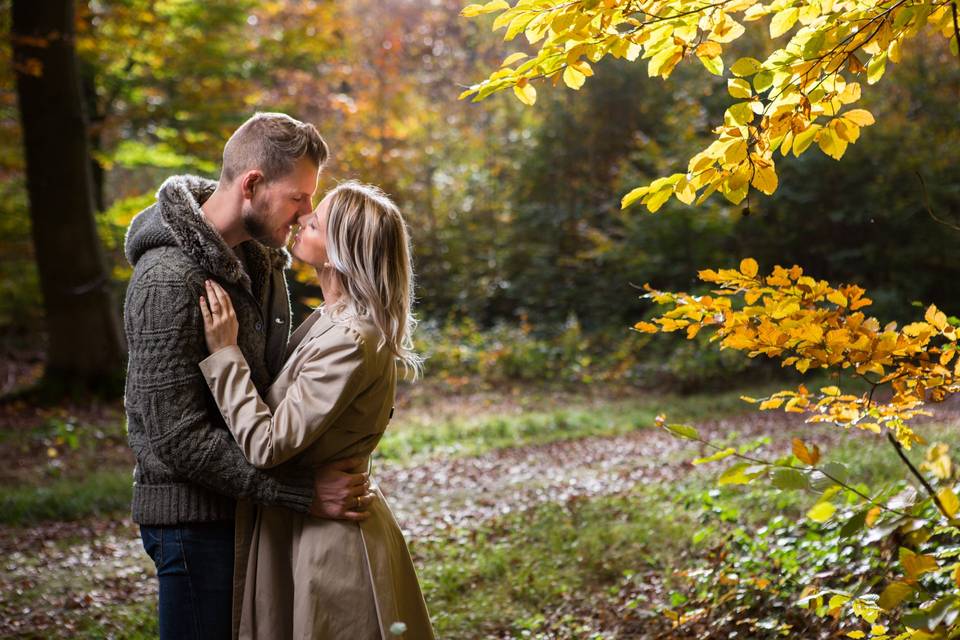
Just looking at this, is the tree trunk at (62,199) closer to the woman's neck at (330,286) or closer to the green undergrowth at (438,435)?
the green undergrowth at (438,435)

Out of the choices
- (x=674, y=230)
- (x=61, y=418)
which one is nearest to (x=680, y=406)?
(x=674, y=230)

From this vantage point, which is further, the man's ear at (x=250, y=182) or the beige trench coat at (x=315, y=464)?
the man's ear at (x=250, y=182)

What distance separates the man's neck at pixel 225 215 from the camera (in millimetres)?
2514

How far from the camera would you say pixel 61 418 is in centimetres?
930

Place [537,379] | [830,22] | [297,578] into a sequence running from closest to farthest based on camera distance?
[830,22] → [297,578] → [537,379]

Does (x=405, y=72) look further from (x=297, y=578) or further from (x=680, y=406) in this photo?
(x=297, y=578)

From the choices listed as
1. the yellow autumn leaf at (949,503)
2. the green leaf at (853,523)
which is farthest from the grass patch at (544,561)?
the yellow autumn leaf at (949,503)

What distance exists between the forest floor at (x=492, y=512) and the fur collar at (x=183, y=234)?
239cm

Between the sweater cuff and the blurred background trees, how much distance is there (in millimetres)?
8714

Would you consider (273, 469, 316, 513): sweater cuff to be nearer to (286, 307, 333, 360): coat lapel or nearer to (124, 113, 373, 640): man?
(124, 113, 373, 640): man

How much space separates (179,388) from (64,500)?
5.18 meters

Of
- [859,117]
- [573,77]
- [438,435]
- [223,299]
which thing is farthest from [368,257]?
[438,435]

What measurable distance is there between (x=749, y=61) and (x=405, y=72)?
63.0 feet

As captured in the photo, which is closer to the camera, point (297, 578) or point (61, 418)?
point (297, 578)
